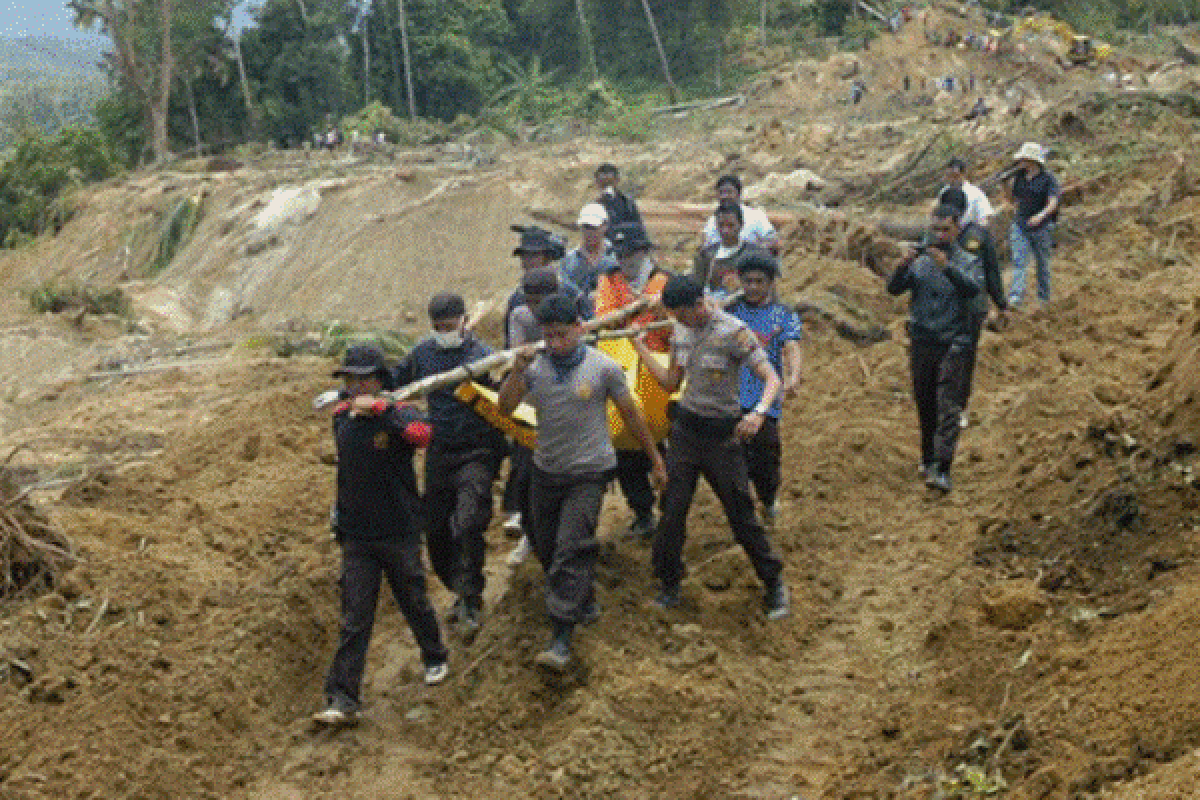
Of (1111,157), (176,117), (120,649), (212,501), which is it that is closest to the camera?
(120,649)

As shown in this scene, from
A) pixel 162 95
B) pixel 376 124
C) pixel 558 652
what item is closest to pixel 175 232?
pixel 376 124

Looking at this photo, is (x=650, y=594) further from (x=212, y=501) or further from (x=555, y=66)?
(x=555, y=66)

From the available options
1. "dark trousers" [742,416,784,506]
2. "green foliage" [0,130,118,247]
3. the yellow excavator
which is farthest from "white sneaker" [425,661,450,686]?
"green foliage" [0,130,118,247]

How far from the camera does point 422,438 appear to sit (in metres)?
7.03

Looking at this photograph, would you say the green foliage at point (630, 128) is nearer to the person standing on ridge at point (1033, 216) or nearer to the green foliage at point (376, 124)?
the green foliage at point (376, 124)

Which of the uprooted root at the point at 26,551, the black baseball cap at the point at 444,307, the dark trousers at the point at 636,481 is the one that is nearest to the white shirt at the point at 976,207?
the dark trousers at the point at 636,481

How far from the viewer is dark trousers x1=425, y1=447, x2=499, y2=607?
311 inches

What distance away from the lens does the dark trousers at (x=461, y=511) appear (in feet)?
25.9

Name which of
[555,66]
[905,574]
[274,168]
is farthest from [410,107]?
[905,574]

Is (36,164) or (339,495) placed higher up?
(339,495)

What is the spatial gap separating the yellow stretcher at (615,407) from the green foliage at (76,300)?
16130 mm

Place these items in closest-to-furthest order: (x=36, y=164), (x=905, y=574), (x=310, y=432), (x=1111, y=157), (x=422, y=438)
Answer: (x=422, y=438) < (x=905, y=574) < (x=310, y=432) < (x=1111, y=157) < (x=36, y=164)

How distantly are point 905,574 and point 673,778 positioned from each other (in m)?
2.56

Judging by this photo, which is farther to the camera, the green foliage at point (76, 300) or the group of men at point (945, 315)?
the green foliage at point (76, 300)
